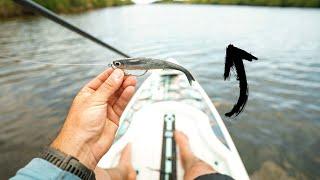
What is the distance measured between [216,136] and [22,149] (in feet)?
15.2

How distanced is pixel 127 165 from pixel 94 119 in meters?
1.86

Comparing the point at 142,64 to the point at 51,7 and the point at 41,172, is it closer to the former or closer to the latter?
the point at 41,172

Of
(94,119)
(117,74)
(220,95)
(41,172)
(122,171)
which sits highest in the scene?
(117,74)

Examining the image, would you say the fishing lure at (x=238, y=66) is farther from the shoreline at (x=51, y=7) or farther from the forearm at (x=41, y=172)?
the shoreline at (x=51, y=7)

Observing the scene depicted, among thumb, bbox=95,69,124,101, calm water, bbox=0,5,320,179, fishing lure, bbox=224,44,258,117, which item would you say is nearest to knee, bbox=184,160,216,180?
thumb, bbox=95,69,124,101

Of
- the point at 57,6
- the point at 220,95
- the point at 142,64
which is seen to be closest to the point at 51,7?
the point at 57,6

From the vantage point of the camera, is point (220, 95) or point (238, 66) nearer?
point (238, 66)

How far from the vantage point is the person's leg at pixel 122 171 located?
3795 millimetres

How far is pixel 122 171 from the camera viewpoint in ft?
13.8

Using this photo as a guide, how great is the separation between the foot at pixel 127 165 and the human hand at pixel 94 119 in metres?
1.31

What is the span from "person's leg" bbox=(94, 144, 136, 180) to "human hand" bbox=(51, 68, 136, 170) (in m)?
0.98

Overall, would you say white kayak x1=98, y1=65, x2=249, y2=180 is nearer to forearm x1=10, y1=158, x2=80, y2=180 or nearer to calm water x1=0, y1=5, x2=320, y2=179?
calm water x1=0, y1=5, x2=320, y2=179

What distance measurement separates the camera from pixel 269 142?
7168mm

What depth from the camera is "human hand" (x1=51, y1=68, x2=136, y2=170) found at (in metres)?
2.42
